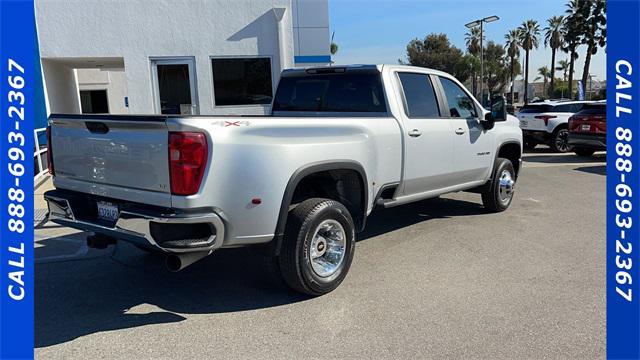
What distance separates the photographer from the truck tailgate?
3.48 meters

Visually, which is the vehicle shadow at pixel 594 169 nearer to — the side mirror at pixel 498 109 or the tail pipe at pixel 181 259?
the side mirror at pixel 498 109

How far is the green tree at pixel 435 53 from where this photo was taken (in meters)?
62.8

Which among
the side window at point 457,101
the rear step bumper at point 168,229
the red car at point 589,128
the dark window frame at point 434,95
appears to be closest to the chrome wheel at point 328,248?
the rear step bumper at point 168,229

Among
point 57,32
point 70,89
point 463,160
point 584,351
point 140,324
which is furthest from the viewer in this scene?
point 70,89

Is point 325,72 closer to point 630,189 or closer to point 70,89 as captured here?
point 630,189

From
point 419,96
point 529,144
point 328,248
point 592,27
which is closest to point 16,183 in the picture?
point 328,248

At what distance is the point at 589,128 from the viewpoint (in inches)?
506

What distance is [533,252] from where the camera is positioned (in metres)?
5.45

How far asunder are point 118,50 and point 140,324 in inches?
390

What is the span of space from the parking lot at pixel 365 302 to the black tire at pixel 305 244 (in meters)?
0.15

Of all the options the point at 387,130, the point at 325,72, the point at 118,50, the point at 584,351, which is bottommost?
the point at 584,351

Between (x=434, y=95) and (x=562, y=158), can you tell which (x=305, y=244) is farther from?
(x=562, y=158)

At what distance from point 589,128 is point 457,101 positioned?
8395 mm

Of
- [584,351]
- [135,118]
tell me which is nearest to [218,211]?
[135,118]
